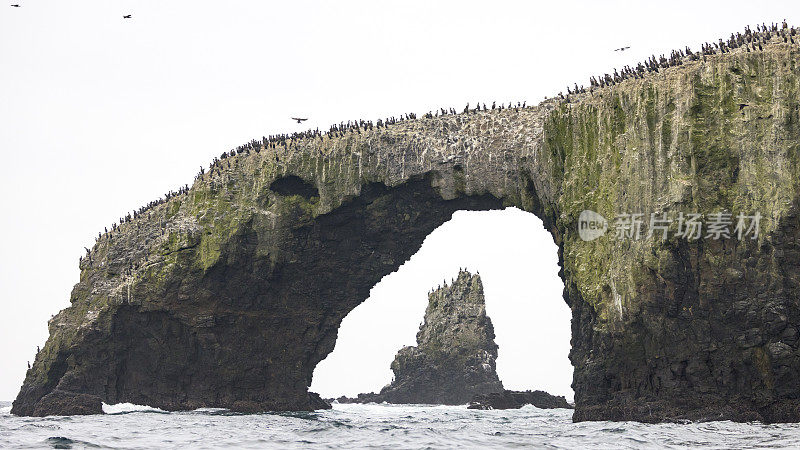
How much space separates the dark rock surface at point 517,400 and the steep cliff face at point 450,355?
541 inches

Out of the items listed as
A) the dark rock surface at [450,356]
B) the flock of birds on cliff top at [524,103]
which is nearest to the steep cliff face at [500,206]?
the flock of birds on cliff top at [524,103]

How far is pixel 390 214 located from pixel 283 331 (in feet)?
32.0

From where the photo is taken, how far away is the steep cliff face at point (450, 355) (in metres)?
80.4

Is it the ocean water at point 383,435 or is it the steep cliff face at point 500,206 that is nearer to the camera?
the ocean water at point 383,435

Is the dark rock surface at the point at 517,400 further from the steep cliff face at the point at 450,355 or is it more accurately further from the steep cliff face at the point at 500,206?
the steep cliff face at the point at 500,206

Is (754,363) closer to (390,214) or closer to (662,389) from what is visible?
(662,389)

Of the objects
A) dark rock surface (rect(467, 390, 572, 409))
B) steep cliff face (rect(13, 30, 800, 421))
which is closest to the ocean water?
steep cliff face (rect(13, 30, 800, 421))

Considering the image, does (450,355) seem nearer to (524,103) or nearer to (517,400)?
(517,400)

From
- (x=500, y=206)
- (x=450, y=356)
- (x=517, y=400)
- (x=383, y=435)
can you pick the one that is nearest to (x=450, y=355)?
(x=450, y=356)

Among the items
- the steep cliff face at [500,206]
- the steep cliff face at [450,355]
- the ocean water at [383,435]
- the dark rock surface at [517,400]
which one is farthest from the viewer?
the steep cliff face at [450,355]

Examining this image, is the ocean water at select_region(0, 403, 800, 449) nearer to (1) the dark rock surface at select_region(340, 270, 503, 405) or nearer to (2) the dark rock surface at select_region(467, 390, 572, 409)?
(2) the dark rock surface at select_region(467, 390, 572, 409)

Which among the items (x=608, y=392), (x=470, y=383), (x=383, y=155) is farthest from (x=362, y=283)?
(x=470, y=383)

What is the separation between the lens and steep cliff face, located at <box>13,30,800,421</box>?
32.1 m

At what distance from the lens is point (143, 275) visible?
4762 centimetres
